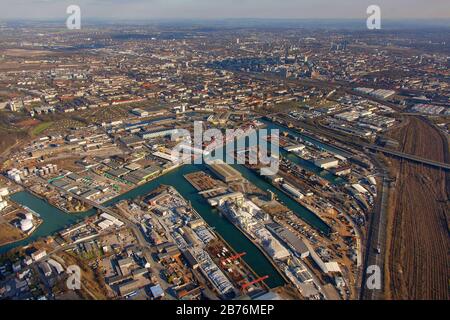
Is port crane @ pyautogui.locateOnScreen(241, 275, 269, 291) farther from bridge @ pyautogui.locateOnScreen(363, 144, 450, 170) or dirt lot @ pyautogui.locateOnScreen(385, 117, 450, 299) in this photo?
bridge @ pyautogui.locateOnScreen(363, 144, 450, 170)

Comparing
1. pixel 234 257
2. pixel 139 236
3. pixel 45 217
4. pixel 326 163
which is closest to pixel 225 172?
pixel 326 163

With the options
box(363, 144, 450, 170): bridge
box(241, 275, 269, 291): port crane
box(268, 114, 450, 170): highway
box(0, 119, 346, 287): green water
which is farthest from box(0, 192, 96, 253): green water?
box(363, 144, 450, 170): bridge

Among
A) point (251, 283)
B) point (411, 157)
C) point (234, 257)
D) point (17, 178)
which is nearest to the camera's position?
point (251, 283)

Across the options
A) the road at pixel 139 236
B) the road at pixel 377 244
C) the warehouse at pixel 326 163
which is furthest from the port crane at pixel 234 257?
the warehouse at pixel 326 163

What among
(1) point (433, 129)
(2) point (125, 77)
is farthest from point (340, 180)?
(2) point (125, 77)

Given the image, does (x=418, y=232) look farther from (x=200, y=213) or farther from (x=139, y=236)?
(x=139, y=236)

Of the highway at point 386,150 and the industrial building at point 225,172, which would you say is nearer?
the industrial building at point 225,172

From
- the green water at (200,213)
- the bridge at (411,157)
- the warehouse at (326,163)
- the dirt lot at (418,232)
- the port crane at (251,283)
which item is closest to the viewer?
the port crane at (251,283)

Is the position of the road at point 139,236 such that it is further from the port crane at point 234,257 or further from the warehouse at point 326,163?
the warehouse at point 326,163

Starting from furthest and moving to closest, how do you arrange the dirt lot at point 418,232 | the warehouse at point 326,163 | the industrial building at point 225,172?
the warehouse at point 326,163 < the industrial building at point 225,172 < the dirt lot at point 418,232
